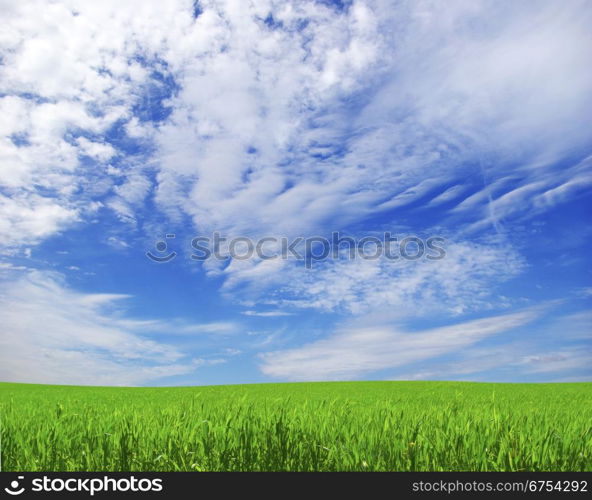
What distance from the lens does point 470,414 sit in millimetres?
7574

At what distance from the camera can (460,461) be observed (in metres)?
5.10
